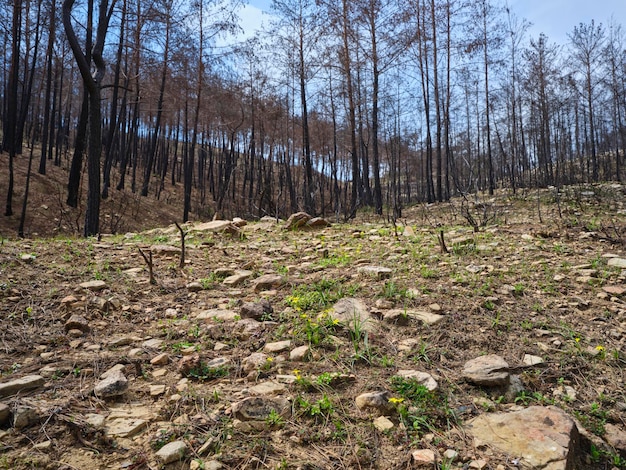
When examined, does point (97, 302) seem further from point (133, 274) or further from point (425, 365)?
point (425, 365)

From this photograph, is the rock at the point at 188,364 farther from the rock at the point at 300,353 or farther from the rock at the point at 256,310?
the rock at the point at 256,310

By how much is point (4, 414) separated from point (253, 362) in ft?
3.85

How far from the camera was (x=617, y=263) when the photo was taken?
3.67m

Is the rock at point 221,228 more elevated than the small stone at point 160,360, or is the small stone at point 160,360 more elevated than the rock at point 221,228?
the rock at point 221,228

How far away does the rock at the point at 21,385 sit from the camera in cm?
185

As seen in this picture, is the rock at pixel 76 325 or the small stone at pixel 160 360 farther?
the rock at pixel 76 325

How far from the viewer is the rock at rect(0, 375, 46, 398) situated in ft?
6.08

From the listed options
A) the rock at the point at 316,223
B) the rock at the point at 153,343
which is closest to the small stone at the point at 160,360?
the rock at the point at 153,343

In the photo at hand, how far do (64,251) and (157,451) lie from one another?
3.85 meters

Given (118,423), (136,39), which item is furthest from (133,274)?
(136,39)

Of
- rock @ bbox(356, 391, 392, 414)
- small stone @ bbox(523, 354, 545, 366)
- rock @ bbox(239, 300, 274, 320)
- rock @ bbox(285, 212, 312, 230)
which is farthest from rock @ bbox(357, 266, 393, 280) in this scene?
rock @ bbox(285, 212, 312, 230)

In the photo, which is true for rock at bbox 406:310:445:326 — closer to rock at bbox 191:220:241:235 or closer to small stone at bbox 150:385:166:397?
small stone at bbox 150:385:166:397

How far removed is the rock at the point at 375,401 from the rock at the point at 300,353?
494 millimetres

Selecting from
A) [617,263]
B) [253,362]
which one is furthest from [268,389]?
[617,263]
